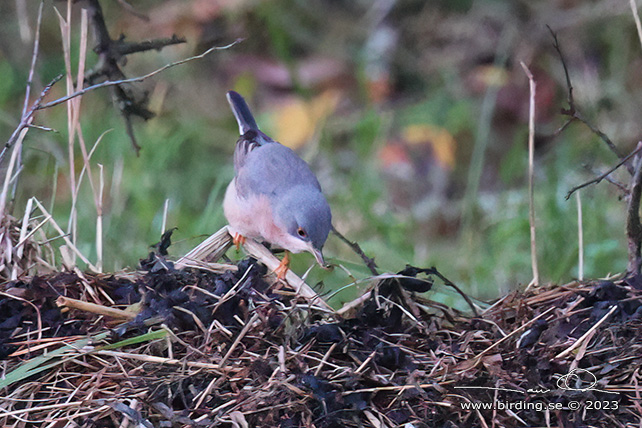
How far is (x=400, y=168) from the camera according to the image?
214 inches

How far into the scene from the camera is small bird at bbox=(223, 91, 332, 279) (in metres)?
2.74

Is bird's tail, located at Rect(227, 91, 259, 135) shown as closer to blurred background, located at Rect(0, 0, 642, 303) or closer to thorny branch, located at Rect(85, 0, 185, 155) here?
blurred background, located at Rect(0, 0, 642, 303)

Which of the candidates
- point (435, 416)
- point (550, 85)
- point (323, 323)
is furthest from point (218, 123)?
point (435, 416)

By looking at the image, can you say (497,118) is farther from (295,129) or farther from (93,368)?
(93,368)

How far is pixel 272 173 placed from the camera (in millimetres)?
3021

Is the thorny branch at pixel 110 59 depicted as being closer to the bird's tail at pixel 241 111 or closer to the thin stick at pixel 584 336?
the bird's tail at pixel 241 111

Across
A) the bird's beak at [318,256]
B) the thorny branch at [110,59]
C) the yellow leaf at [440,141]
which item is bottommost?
the yellow leaf at [440,141]

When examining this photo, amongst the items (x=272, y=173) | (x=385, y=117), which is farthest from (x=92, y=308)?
(x=385, y=117)

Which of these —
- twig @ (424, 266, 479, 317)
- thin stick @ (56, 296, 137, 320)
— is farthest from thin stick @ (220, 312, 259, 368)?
twig @ (424, 266, 479, 317)

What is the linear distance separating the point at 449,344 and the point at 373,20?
457cm

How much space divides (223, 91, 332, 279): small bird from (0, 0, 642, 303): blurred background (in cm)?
50

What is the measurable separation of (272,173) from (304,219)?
1.15 ft

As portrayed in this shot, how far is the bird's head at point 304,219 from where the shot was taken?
2.72 m

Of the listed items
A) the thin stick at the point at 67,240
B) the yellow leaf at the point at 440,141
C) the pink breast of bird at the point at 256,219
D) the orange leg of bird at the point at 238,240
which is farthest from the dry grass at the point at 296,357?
the yellow leaf at the point at 440,141
